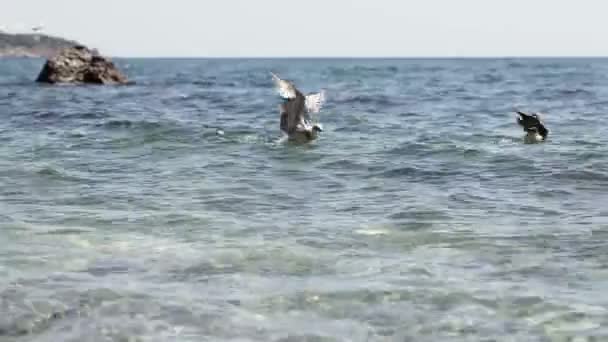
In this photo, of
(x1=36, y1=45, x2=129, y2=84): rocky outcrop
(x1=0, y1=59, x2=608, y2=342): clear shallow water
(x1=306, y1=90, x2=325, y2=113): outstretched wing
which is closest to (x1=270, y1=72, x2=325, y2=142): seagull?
(x1=306, y1=90, x2=325, y2=113): outstretched wing

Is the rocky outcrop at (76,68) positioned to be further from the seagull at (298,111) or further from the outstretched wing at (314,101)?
the outstretched wing at (314,101)

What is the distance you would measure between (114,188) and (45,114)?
50.6 feet

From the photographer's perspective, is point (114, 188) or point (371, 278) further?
point (114, 188)

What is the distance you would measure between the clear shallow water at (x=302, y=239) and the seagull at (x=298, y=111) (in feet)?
1.51

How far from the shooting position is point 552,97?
3969 centimetres

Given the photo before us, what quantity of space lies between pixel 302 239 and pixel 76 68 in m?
40.0

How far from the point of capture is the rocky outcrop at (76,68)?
46.4m

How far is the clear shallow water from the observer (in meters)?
6.58

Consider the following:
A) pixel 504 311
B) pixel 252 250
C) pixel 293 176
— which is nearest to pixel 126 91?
pixel 293 176

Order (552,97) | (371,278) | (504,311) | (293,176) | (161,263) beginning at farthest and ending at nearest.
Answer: (552,97), (293,176), (161,263), (371,278), (504,311)

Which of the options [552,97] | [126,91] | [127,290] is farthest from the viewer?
[126,91]

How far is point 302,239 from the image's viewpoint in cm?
940

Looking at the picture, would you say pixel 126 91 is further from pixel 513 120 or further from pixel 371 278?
pixel 371 278

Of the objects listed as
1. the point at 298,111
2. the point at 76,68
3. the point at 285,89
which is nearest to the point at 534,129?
the point at 298,111
